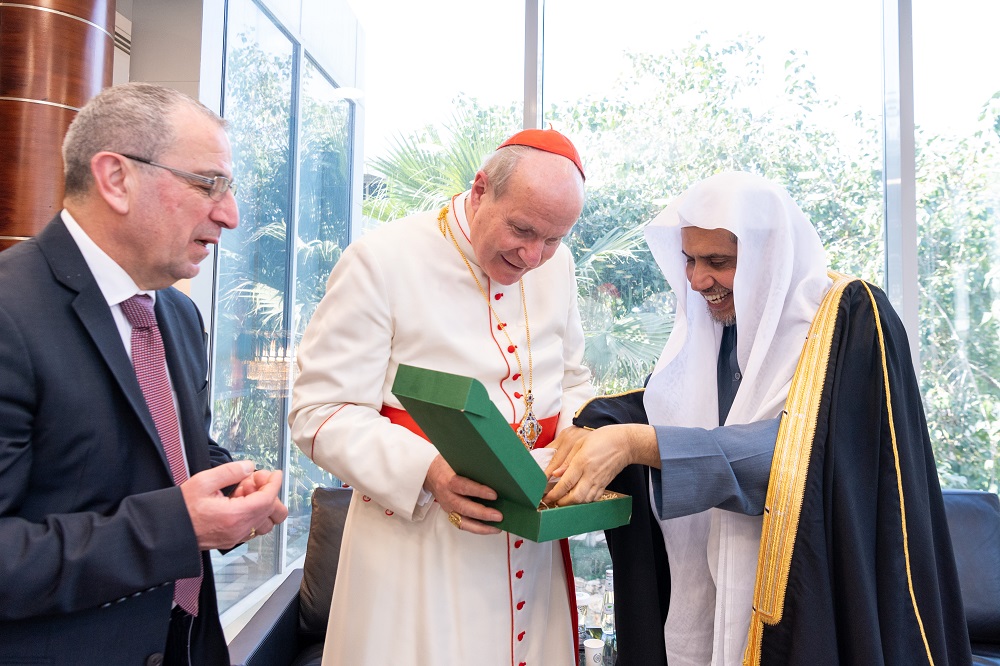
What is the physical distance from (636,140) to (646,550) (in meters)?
2.93

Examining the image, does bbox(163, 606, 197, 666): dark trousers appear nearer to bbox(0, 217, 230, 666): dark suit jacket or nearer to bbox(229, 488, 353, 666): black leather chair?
bbox(0, 217, 230, 666): dark suit jacket

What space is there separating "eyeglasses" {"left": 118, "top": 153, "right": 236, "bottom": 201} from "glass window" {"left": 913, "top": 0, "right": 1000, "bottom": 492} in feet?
13.0

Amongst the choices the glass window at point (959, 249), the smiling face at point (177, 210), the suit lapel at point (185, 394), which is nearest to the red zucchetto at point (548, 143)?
the smiling face at point (177, 210)

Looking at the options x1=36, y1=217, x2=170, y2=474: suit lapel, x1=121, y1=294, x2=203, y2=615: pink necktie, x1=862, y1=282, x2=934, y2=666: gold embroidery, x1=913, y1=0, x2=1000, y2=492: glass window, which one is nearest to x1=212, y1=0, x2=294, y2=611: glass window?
x1=121, y1=294, x2=203, y2=615: pink necktie

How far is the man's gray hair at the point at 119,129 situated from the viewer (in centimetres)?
129

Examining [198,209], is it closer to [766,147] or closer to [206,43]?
[206,43]

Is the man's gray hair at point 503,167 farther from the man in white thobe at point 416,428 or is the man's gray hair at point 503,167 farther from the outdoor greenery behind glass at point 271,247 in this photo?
the outdoor greenery behind glass at point 271,247

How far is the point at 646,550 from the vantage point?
182cm

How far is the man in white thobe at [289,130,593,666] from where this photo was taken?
5.27ft

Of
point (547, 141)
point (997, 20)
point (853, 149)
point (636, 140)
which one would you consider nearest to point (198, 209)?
point (547, 141)

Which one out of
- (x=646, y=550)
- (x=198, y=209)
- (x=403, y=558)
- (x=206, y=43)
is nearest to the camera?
(x=198, y=209)

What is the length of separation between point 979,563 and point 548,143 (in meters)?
2.70

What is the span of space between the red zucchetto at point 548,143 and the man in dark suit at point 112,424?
647 mm

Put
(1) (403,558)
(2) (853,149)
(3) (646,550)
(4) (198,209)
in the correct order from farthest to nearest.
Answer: (2) (853,149) < (3) (646,550) < (1) (403,558) < (4) (198,209)
